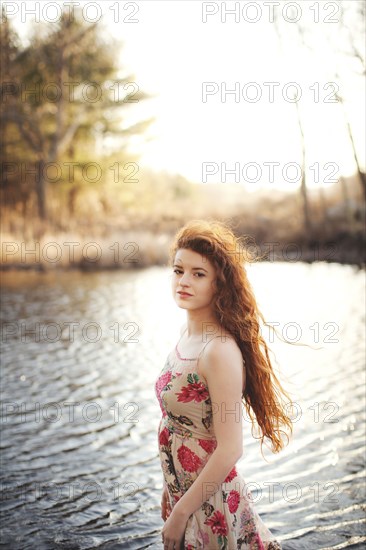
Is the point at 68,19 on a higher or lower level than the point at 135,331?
higher

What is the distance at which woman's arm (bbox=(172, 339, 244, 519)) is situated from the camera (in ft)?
5.87

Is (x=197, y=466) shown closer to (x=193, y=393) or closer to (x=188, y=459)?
(x=188, y=459)

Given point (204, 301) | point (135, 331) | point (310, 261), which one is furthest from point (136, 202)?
point (204, 301)

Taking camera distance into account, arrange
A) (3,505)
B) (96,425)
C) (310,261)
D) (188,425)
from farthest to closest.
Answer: (310,261) → (96,425) → (3,505) → (188,425)

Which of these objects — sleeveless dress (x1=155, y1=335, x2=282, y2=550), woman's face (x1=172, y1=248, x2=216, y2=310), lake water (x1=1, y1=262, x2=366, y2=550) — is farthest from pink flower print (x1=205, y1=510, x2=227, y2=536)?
lake water (x1=1, y1=262, x2=366, y2=550)

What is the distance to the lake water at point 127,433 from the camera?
3.40 metres

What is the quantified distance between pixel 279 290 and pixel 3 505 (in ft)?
29.6

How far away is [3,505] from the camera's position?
360 cm

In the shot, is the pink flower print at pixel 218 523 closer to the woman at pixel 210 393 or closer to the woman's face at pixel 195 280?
the woman at pixel 210 393

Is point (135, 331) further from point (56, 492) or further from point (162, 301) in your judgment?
point (56, 492)

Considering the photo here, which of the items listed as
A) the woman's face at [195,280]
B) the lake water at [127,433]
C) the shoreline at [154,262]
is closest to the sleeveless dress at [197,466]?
the woman's face at [195,280]

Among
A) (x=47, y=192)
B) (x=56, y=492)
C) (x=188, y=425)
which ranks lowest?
(x=56, y=492)

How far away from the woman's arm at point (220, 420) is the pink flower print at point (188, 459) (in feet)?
0.32

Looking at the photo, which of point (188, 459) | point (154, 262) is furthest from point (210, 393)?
point (154, 262)
